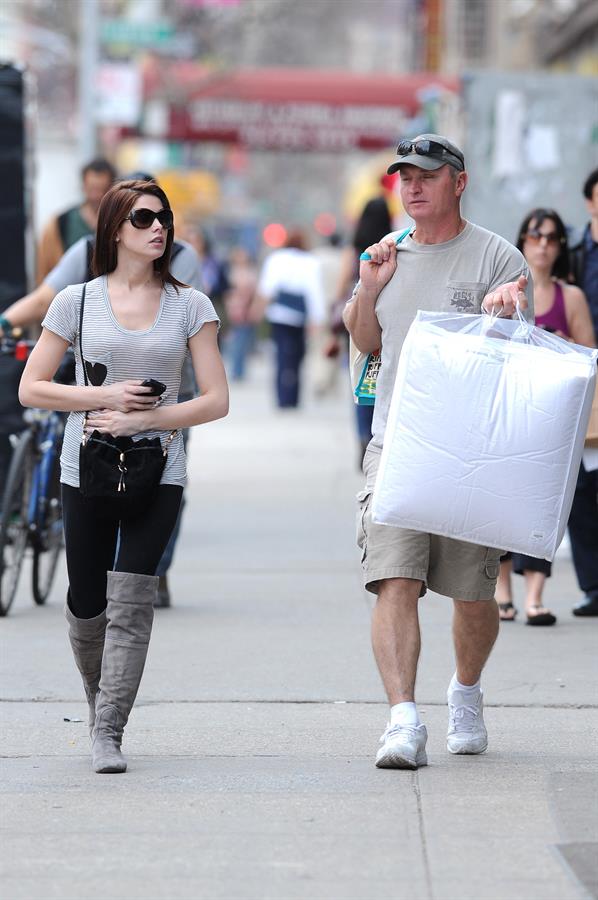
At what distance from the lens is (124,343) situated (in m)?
5.48

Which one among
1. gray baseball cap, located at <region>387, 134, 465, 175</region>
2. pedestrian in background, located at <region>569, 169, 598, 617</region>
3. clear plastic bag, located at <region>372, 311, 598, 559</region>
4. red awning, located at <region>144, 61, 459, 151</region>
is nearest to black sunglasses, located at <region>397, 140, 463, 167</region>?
gray baseball cap, located at <region>387, 134, 465, 175</region>

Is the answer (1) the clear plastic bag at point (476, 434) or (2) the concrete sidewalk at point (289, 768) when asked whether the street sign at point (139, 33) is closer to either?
(2) the concrete sidewalk at point (289, 768)

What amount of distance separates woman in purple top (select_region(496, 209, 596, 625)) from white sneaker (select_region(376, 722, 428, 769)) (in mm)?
2627

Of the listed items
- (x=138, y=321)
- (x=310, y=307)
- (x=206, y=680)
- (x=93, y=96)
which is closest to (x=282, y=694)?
(x=206, y=680)

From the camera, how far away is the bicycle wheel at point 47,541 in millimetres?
8531

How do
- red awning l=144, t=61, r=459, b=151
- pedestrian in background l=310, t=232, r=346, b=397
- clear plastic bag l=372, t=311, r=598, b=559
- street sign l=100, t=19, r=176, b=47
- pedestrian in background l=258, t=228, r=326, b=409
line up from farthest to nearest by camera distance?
red awning l=144, t=61, r=459, b=151
pedestrian in background l=310, t=232, r=346, b=397
pedestrian in background l=258, t=228, r=326, b=409
street sign l=100, t=19, r=176, b=47
clear plastic bag l=372, t=311, r=598, b=559

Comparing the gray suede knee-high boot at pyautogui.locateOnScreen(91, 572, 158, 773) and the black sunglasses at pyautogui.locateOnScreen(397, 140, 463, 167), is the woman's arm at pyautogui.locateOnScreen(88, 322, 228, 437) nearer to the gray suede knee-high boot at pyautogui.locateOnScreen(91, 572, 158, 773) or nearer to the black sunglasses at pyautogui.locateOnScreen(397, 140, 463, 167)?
the gray suede knee-high boot at pyautogui.locateOnScreen(91, 572, 158, 773)

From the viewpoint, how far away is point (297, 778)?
546 cm

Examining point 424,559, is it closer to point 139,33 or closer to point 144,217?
point 144,217

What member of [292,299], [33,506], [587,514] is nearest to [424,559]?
[587,514]

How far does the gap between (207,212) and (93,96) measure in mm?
40266

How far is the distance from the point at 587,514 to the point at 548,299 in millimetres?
1019

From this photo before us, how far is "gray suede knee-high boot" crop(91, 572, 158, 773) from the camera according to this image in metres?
5.46

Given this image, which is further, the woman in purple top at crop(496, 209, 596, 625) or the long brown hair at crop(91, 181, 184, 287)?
the woman in purple top at crop(496, 209, 596, 625)
